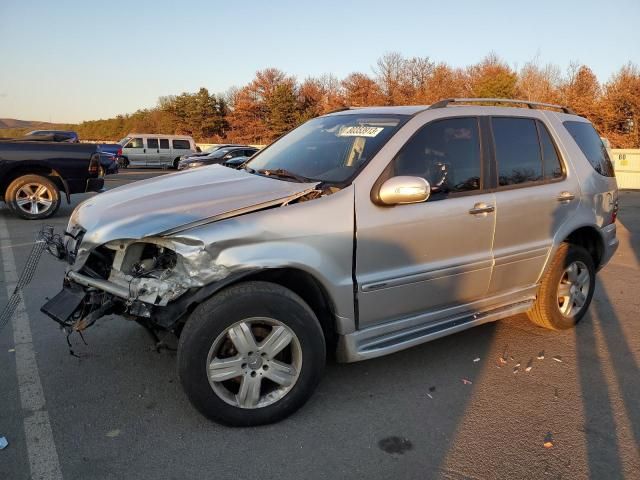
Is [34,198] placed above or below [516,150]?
below

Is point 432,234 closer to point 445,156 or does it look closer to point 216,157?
point 445,156

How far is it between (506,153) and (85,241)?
9.76 feet

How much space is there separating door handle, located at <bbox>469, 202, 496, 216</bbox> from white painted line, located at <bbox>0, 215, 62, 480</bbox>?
287 centimetres

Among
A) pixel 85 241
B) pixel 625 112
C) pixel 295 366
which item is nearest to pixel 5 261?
pixel 85 241

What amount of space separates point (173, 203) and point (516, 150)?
2606mm

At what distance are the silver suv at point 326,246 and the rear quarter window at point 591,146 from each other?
38 cm

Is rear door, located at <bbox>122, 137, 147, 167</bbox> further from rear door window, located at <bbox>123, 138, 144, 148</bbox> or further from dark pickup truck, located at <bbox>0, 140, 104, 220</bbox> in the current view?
dark pickup truck, located at <bbox>0, 140, 104, 220</bbox>

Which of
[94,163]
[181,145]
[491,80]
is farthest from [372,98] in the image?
[94,163]

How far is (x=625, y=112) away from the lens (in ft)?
103

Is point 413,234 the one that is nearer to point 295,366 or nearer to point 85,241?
point 295,366

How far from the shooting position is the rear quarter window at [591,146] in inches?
178

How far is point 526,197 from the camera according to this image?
3.90 metres

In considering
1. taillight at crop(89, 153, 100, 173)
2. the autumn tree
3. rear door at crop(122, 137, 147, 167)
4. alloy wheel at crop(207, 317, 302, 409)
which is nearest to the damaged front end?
alloy wheel at crop(207, 317, 302, 409)

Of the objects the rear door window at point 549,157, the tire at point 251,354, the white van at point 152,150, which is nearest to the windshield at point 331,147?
the tire at point 251,354
